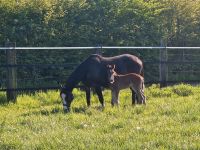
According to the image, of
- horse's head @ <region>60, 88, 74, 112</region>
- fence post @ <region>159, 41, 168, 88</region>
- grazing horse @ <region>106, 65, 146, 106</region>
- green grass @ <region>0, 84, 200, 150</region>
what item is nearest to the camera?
green grass @ <region>0, 84, 200, 150</region>

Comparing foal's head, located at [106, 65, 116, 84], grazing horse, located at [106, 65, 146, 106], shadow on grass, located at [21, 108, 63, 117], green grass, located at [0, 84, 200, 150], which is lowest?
shadow on grass, located at [21, 108, 63, 117]

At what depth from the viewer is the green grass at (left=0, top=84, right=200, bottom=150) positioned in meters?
6.60

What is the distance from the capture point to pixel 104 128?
25.3 feet

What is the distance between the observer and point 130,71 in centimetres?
1210

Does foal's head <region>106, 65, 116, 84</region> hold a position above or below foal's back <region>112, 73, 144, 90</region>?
above

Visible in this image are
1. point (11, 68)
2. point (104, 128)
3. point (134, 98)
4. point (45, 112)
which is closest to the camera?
point (104, 128)

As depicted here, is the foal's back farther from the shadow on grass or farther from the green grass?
the shadow on grass

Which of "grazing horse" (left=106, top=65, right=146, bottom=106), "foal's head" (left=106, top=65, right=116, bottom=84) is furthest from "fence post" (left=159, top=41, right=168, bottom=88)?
"foal's head" (left=106, top=65, right=116, bottom=84)

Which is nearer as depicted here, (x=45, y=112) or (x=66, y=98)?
(x=45, y=112)

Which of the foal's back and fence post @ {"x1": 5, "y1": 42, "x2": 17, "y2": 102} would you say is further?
fence post @ {"x1": 5, "y1": 42, "x2": 17, "y2": 102}

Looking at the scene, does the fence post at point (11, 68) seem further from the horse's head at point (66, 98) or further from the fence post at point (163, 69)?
the fence post at point (163, 69)

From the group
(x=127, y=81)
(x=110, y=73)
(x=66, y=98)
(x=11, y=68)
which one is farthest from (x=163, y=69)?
(x=66, y=98)

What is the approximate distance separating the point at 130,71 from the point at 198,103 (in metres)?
2.55

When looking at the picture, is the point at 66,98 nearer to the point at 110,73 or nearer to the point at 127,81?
the point at 110,73
